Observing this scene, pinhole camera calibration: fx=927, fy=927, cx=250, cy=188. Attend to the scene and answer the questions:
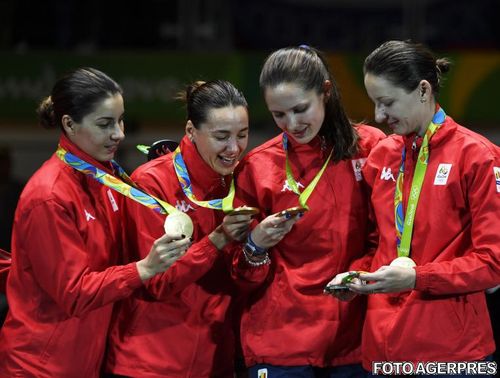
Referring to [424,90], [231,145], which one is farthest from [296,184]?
[424,90]

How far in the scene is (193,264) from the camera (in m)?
3.04

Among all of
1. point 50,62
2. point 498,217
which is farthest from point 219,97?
point 50,62

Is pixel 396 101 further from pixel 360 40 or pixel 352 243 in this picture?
pixel 360 40

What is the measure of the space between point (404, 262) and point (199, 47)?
16.7 feet

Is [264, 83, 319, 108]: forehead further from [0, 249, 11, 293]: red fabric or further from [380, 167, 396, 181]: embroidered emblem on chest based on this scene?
[0, 249, 11, 293]: red fabric

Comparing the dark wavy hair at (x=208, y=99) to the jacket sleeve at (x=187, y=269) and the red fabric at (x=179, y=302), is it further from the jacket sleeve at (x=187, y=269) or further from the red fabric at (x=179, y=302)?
the jacket sleeve at (x=187, y=269)

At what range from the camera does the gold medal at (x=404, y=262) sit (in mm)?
2814

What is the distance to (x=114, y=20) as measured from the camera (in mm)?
7785

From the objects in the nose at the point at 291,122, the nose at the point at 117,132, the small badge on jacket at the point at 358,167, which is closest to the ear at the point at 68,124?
the nose at the point at 117,132

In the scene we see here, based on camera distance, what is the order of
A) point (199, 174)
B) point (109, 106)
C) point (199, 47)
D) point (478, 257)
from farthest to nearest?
point (199, 47) < point (199, 174) < point (109, 106) < point (478, 257)

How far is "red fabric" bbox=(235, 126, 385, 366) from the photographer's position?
306cm

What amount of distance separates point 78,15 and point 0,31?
2.13 ft

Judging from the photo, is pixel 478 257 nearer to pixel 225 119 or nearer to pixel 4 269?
pixel 225 119

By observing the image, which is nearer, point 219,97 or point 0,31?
point 219,97
